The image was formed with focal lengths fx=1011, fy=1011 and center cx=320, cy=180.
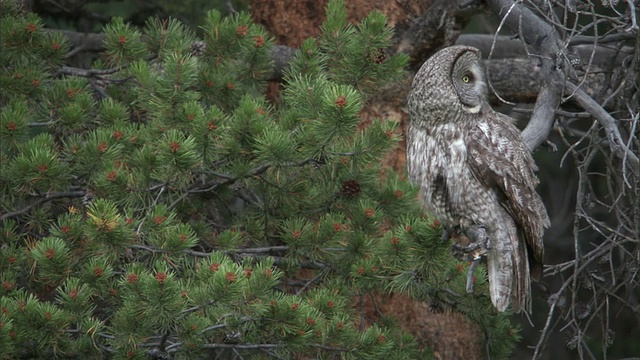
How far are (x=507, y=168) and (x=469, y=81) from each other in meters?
0.40

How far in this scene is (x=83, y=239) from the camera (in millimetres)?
3869

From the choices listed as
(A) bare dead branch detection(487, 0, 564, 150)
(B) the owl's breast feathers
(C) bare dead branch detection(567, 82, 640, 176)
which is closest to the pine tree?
(B) the owl's breast feathers

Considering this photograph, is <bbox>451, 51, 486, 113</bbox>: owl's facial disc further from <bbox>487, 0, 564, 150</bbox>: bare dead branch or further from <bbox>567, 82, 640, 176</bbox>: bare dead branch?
<bbox>567, 82, 640, 176</bbox>: bare dead branch

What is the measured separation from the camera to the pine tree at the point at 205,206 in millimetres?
3674

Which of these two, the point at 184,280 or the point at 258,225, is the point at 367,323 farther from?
the point at 184,280

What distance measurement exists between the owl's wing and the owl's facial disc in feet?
0.30

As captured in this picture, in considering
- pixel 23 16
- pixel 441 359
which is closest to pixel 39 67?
pixel 23 16

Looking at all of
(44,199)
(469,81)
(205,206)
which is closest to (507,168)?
(469,81)

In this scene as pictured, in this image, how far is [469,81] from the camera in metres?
4.12

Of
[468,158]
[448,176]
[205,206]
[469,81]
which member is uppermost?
[469,81]

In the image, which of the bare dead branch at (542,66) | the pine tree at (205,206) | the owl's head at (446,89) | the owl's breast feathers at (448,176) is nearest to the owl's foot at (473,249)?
the pine tree at (205,206)

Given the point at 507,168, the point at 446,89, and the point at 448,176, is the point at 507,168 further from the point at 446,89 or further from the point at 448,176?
the point at 446,89

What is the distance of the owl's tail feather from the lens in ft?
13.8

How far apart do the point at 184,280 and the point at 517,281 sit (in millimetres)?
1377
